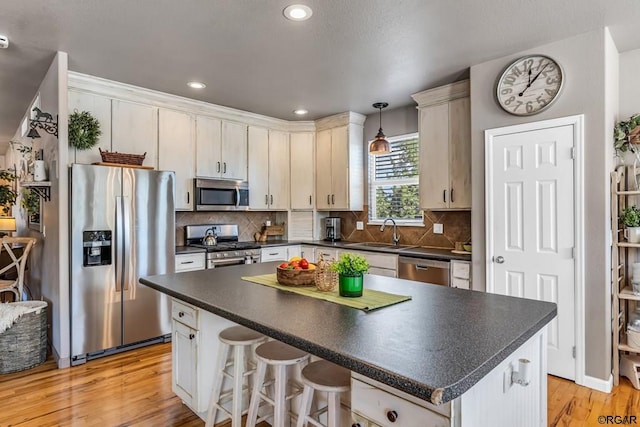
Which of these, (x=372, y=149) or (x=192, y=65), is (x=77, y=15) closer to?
(x=192, y=65)

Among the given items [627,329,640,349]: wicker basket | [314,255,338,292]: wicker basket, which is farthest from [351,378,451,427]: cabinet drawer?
[627,329,640,349]: wicker basket

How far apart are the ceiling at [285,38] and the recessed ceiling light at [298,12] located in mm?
40

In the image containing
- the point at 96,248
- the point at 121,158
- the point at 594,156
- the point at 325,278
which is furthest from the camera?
the point at 121,158

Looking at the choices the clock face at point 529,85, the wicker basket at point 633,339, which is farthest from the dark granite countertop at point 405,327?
the clock face at point 529,85

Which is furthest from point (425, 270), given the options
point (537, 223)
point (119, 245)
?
point (119, 245)

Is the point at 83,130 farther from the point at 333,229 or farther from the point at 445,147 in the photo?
the point at 445,147

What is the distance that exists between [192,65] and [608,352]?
3943 millimetres

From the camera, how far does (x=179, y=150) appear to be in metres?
4.22

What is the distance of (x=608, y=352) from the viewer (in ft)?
8.89

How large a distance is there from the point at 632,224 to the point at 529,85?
1.29 meters

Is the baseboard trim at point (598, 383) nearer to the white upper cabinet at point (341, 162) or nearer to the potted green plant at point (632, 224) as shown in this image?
the potted green plant at point (632, 224)

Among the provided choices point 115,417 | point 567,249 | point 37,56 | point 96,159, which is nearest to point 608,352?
point 567,249

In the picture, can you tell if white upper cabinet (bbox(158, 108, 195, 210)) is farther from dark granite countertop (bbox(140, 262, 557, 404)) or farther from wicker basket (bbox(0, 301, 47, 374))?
dark granite countertop (bbox(140, 262, 557, 404))

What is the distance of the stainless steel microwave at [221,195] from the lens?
4355mm
